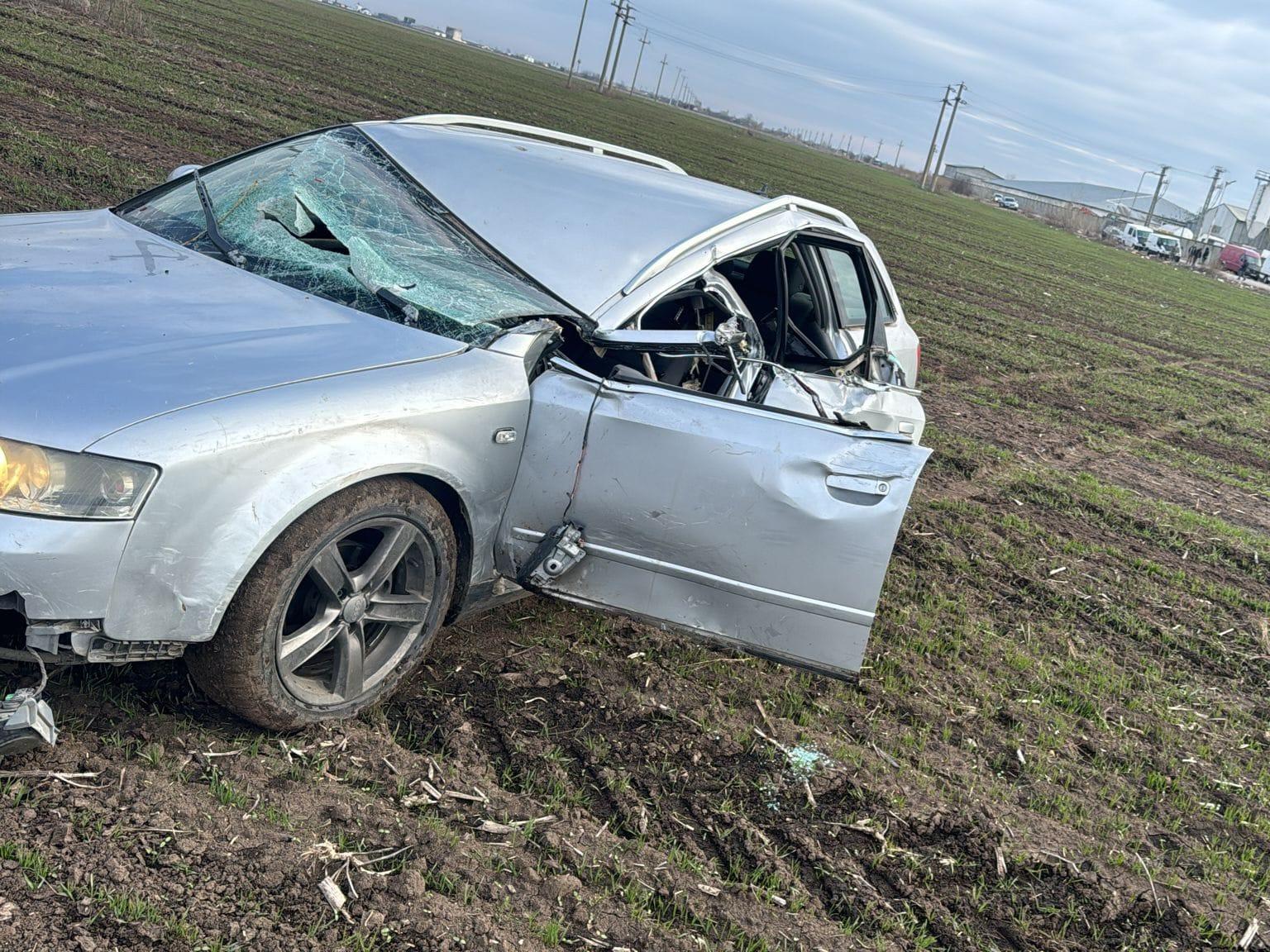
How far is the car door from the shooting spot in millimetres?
3301

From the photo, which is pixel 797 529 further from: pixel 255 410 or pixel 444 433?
pixel 255 410

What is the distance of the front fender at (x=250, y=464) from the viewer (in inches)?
97.1

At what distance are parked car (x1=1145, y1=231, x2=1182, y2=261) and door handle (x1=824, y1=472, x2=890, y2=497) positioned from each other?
7430 centimetres

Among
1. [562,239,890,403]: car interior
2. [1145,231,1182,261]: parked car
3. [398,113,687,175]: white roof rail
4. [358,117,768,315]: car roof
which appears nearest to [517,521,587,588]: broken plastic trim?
[562,239,890,403]: car interior

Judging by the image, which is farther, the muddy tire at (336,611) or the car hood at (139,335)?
the muddy tire at (336,611)

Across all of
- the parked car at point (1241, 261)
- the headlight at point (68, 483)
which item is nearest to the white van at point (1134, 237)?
the parked car at point (1241, 261)

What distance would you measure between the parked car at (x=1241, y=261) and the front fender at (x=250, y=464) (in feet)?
232

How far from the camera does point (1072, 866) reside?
134 inches

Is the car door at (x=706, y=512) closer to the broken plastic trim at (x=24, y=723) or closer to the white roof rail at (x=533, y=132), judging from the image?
the broken plastic trim at (x=24, y=723)

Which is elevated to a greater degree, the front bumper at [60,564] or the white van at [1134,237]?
the white van at [1134,237]

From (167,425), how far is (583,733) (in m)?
1.72

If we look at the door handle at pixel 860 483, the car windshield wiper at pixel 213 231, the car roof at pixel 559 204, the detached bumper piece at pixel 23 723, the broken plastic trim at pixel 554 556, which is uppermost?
the car roof at pixel 559 204

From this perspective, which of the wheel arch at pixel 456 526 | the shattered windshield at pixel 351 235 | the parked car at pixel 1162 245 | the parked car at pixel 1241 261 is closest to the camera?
the wheel arch at pixel 456 526

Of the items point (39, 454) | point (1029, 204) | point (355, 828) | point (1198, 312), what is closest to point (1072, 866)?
point (355, 828)
